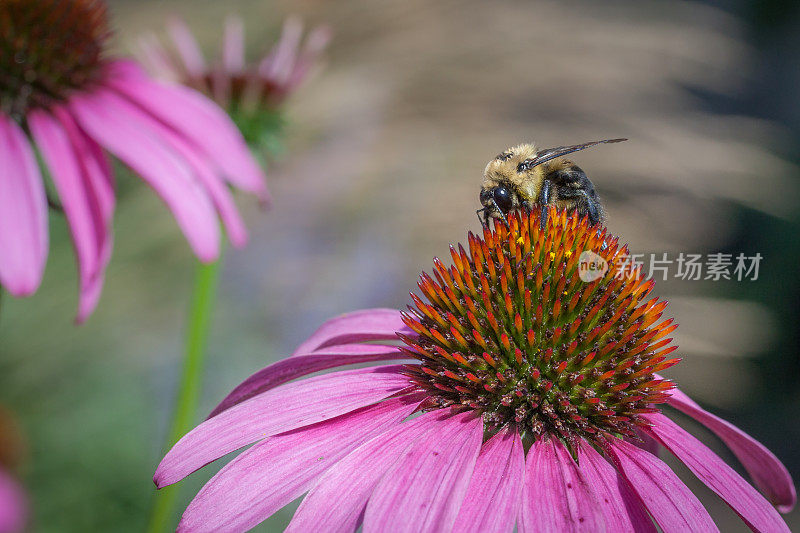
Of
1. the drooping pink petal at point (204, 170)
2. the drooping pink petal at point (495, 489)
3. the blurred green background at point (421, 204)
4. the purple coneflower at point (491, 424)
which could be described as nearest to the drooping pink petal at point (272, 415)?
the purple coneflower at point (491, 424)

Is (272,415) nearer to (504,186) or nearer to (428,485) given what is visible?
(428,485)

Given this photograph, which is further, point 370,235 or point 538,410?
point 370,235

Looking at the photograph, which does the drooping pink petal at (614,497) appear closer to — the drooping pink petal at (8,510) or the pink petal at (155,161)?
the pink petal at (155,161)

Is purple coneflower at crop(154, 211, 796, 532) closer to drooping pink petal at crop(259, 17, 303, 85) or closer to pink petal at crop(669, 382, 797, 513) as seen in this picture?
pink petal at crop(669, 382, 797, 513)

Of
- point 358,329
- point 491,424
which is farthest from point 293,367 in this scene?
point 491,424

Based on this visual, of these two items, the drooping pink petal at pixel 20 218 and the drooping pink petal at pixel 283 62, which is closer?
the drooping pink petal at pixel 20 218

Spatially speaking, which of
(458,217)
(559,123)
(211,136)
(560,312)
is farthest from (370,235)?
(560,312)

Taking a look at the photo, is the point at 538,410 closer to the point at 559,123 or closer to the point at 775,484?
the point at 775,484
